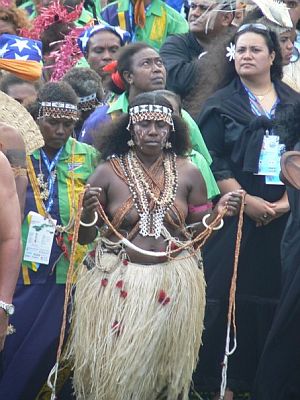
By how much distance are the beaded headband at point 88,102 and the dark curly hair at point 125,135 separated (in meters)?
1.56

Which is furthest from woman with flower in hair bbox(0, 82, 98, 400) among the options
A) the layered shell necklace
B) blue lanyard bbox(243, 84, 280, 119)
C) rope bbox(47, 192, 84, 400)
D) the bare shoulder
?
the bare shoulder

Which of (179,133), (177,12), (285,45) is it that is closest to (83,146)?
(179,133)

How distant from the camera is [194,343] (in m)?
8.32

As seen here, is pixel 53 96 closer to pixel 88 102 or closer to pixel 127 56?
pixel 127 56

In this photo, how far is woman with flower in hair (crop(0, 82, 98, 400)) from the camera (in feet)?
29.0

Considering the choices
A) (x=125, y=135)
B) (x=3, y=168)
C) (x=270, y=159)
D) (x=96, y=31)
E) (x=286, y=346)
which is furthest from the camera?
(x=96, y=31)

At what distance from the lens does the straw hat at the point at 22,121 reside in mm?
8344

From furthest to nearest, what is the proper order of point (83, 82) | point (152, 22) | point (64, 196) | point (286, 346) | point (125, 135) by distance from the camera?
point (152, 22), point (83, 82), point (64, 196), point (286, 346), point (125, 135)

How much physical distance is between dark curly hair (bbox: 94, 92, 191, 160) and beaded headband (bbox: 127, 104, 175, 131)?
31 mm

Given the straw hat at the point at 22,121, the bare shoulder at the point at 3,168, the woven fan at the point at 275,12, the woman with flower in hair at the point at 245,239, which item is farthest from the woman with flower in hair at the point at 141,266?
the woven fan at the point at 275,12

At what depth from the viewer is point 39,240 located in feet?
29.0

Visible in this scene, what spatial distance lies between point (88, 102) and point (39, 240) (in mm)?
1792

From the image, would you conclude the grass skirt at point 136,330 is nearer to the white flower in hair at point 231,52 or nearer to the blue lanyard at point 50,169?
the blue lanyard at point 50,169

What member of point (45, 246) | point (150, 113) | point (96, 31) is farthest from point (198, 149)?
point (96, 31)
